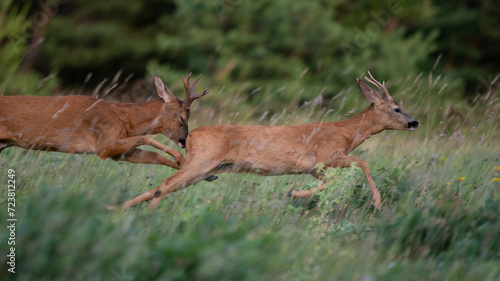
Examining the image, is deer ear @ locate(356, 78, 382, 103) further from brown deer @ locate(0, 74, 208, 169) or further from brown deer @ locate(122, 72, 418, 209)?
brown deer @ locate(0, 74, 208, 169)

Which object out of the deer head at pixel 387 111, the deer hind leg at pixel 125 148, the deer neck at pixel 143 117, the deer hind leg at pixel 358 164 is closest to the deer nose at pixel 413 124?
the deer head at pixel 387 111

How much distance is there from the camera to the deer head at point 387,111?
24.0ft

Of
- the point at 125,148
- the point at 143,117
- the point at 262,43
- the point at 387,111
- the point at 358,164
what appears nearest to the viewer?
the point at 358,164

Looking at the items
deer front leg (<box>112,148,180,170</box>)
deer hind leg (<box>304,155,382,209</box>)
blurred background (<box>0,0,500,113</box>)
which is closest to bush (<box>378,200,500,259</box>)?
deer hind leg (<box>304,155,382,209</box>)

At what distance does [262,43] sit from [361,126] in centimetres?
1035

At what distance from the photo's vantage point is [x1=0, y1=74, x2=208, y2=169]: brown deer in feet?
20.8

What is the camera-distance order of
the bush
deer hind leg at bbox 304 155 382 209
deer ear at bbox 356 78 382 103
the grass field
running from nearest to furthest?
the grass field
the bush
deer hind leg at bbox 304 155 382 209
deer ear at bbox 356 78 382 103

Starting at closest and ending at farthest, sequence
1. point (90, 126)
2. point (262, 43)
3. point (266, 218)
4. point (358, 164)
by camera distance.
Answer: point (266, 218)
point (358, 164)
point (90, 126)
point (262, 43)

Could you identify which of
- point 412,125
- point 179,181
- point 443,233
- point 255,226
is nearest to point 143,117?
point 179,181

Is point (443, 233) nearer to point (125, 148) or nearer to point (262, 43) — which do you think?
point (125, 148)

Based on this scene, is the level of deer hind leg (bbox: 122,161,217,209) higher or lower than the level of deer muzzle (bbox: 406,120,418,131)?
lower

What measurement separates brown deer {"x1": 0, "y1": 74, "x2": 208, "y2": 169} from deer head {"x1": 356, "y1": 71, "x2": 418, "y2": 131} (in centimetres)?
186

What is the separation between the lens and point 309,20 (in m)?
17.4

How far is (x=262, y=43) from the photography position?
17.3 m
